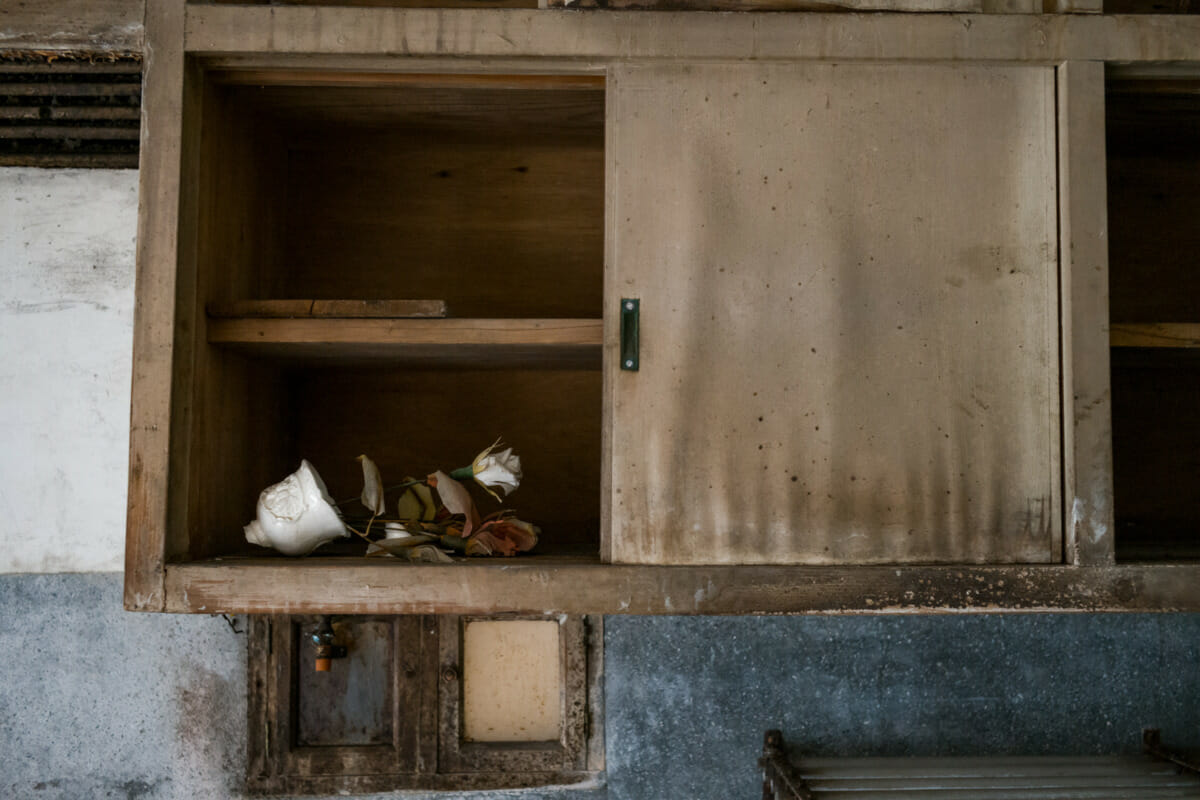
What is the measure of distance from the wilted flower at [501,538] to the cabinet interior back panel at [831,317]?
→ 0.74ft

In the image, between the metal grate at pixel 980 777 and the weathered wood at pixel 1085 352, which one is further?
the metal grate at pixel 980 777

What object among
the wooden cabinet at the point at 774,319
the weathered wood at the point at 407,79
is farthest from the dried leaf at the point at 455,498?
the weathered wood at the point at 407,79

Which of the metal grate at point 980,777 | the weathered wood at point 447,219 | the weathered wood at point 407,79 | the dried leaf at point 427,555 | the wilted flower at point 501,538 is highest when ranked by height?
the weathered wood at point 407,79

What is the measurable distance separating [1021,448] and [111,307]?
1653 mm

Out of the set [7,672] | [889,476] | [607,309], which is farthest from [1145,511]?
[7,672]

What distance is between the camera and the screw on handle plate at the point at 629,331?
3.73 ft

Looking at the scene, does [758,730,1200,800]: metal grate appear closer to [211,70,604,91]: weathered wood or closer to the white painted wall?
[211,70,604,91]: weathered wood

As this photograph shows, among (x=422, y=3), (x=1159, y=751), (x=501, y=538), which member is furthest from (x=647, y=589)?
(x=1159, y=751)

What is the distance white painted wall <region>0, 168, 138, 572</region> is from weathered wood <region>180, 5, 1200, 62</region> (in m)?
0.66

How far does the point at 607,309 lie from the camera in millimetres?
1146

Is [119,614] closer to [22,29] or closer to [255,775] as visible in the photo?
[255,775]

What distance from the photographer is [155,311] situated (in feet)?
3.71

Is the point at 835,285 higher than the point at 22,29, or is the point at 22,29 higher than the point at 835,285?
the point at 22,29

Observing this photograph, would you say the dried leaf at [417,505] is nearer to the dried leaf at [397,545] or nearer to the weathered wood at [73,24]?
the dried leaf at [397,545]
